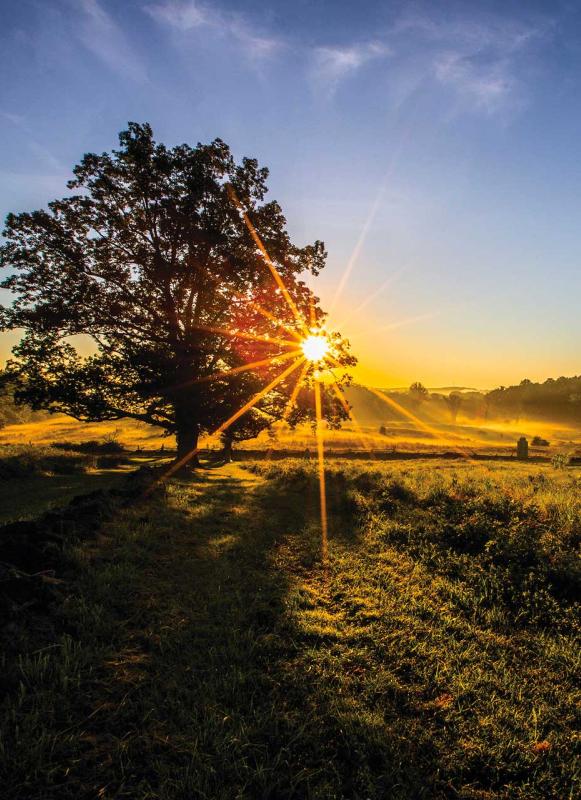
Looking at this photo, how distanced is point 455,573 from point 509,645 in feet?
8.14

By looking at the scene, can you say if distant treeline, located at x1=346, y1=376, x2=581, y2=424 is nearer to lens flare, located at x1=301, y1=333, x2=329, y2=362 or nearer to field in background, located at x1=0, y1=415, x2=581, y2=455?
field in background, located at x1=0, y1=415, x2=581, y2=455

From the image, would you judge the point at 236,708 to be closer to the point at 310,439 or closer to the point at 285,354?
the point at 285,354

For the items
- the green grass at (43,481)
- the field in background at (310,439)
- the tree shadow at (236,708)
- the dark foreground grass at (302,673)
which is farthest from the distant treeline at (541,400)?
the tree shadow at (236,708)

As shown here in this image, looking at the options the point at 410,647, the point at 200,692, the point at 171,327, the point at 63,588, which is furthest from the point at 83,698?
the point at 171,327

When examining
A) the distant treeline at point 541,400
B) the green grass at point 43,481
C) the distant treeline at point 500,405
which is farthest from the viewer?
the distant treeline at point 500,405

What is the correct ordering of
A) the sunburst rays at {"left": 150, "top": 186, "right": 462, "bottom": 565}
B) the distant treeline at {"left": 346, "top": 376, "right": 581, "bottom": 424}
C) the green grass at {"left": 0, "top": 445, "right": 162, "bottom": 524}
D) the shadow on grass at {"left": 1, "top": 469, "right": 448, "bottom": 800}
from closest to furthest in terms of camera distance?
the shadow on grass at {"left": 1, "top": 469, "right": 448, "bottom": 800}, the green grass at {"left": 0, "top": 445, "right": 162, "bottom": 524}, the sunburst rays at {"left": 150, "top": 186, "right": 462, "bottom": 565}, the distant treeline at {"left": 346, "top": 376, "right": 581, "bottom": 424}

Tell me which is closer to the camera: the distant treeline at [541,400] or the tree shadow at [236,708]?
the tree shadow at [236,708]

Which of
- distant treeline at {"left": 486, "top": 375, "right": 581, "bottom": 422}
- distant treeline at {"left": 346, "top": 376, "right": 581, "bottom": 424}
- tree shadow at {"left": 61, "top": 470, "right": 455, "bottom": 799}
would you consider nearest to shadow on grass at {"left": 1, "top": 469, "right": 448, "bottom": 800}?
tree shadow at {"left": 61, "top": 470, "right": 455, "bottom": 799}

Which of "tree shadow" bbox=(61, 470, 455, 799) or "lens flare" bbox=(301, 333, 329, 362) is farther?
"lens flare" bbox=(301, 333, 329, 362)

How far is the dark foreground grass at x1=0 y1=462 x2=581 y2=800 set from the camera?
319 centimetres

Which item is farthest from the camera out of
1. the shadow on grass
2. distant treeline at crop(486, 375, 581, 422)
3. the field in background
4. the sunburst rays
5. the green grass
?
distant treeline at crop(486, 375, 581, 422)

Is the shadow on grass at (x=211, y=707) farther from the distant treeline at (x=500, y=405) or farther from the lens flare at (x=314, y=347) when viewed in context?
the distant treeline at (x=500, y=405)

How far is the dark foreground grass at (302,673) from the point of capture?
319 cm

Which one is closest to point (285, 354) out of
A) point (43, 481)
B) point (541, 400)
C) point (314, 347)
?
point (314, 347)
